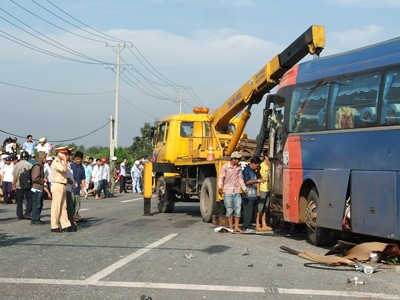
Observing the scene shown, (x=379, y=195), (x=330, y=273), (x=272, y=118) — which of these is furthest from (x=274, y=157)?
(x=330, y=273)

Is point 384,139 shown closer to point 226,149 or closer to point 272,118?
point 272,118

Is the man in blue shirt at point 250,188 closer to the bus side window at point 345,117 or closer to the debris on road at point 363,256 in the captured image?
the bus side window at point 345,117

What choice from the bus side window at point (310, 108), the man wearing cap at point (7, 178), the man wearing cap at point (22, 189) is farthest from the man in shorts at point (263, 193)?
the man wearing cap at point (7, 178)

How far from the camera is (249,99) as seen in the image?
50.1 feet

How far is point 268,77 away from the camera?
14094 mm

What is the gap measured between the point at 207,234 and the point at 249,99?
4.43 m

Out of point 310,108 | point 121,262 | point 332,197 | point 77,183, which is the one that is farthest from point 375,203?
point 77,183

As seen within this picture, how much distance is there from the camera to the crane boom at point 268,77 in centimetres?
1220

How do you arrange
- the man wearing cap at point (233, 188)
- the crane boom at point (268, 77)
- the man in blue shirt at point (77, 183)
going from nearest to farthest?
1. the crane boom at point (268, 77)
2. the man wearing cap at point (233, 188)
3. the man in blue shirt at point (77, 183)

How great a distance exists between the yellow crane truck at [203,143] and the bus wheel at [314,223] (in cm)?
362

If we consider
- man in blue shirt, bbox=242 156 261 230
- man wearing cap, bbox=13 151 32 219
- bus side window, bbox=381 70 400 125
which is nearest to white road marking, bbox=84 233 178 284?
man in blue shirt, bbox=242 156 261 230

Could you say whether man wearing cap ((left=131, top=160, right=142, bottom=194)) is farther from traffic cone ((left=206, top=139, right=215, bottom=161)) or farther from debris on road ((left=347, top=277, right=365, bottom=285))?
debris on road ((left=347, top=277, right=365, bottom=285))

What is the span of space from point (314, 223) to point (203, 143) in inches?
276

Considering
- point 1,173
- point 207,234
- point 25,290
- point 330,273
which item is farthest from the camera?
point 1,173
